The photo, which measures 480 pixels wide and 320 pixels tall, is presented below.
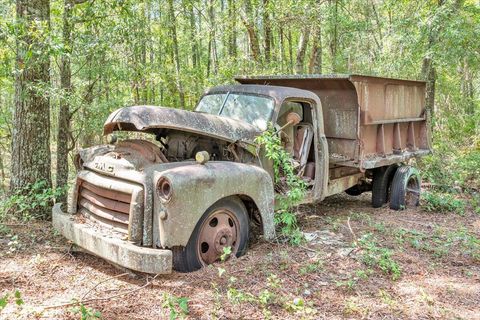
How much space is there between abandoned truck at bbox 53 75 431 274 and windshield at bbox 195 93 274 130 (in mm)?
16

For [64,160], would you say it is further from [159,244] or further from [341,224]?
[341,224]

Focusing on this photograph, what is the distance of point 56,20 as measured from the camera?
6926 millimetres

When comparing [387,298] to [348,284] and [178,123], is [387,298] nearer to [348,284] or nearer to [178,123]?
[348,284]

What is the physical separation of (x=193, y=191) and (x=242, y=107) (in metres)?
2.09

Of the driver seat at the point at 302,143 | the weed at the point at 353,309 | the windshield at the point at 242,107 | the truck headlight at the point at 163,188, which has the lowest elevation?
the weed at the point at 353,309

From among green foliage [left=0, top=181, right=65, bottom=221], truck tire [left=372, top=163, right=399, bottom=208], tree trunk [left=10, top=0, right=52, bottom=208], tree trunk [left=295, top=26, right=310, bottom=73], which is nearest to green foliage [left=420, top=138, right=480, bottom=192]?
truck tire [left=372, top=163, right=399, bottom=208]

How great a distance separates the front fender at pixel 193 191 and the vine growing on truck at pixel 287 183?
1.39 ft

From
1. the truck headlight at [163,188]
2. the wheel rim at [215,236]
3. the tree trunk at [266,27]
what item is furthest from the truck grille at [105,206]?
the tree trunk at [266,27]

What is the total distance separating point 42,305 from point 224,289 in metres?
1.56

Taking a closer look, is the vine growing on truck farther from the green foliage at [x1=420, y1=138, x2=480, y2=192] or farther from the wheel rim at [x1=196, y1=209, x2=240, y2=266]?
the green foliage at [x1=420, y1=138, x2=480, y2=192]

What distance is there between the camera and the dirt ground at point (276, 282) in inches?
141

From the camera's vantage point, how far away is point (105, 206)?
442 centimetres

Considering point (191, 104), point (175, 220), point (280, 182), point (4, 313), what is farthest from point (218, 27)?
point (4, 313)

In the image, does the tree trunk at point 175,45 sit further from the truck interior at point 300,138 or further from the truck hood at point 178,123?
the truck hood at point 178,123
